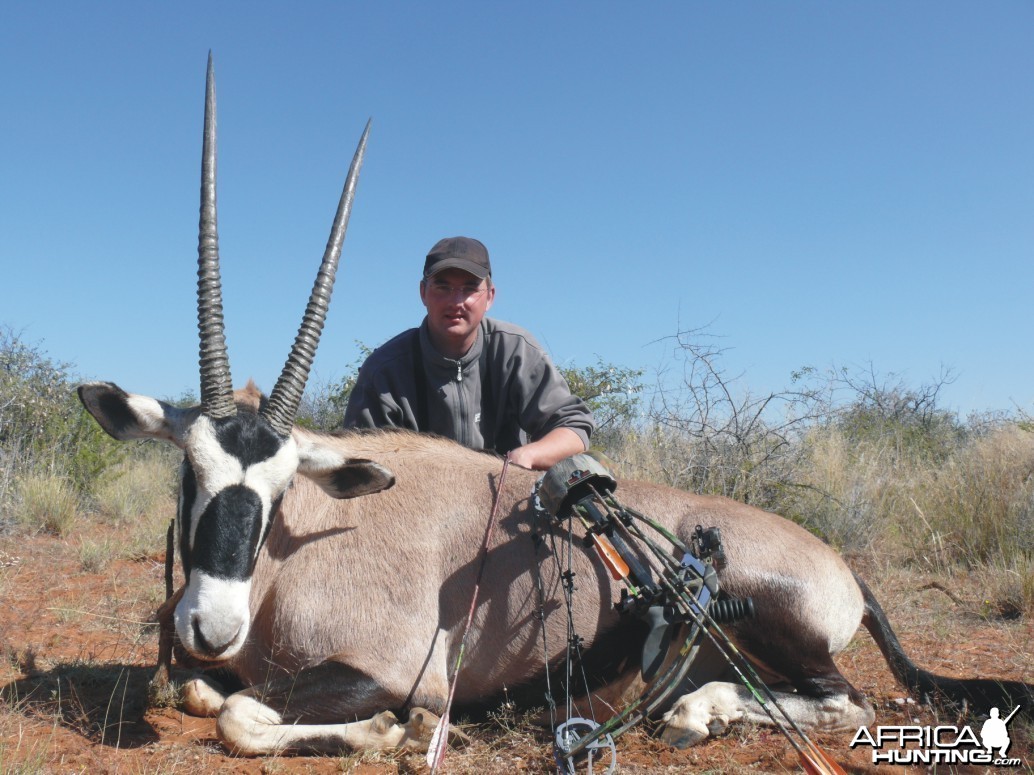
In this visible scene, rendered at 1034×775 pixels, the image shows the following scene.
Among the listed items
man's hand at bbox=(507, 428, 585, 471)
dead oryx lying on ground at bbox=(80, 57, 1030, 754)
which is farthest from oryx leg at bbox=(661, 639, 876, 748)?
man's hand at bbox=(507, 428, 585, 471)

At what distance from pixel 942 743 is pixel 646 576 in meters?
1.55

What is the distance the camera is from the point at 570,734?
10.7 feet

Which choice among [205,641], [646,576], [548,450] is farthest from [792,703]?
[205,641]

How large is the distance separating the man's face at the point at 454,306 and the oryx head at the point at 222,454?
4.00 feet

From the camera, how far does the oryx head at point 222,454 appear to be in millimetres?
3131

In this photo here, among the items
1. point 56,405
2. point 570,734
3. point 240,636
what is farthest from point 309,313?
point 56,405

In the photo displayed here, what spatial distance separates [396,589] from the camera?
3.73 m

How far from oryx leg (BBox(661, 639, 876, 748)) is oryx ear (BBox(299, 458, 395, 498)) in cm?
173

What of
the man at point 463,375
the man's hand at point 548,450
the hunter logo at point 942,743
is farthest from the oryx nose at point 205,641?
the hunter logo at point 942,743

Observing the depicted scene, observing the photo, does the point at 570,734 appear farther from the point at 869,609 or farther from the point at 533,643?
the point at 869,609

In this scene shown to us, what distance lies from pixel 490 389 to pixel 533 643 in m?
2.27

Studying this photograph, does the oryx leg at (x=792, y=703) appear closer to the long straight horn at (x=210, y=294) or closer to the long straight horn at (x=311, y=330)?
the long straight horn at (x=311, y=330)

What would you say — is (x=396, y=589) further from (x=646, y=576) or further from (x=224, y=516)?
(x=646, y=576)

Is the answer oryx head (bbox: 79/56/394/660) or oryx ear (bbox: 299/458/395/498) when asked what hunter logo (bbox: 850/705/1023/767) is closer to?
oryx ear (bbox: 299/458/395/498)
